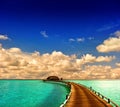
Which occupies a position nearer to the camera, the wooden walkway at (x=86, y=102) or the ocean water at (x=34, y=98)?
the wooden walkway at (x=86, y=102)

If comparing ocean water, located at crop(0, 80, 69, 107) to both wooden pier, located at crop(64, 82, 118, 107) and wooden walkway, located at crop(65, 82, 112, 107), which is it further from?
wooden walkway, located at crop(65, 82, 112, 107)

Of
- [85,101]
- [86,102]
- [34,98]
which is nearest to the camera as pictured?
[86,102]

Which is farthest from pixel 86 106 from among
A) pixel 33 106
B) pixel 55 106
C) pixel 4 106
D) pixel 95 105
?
pixel 4 106

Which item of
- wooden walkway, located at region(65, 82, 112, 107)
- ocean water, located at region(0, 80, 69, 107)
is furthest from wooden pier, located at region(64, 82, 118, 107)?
ocean water, located at region(0, 80, 69, 107)

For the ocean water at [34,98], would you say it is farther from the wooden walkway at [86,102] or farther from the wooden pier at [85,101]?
the wooden walkway at [86,102]

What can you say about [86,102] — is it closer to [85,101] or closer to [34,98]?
[85,101]

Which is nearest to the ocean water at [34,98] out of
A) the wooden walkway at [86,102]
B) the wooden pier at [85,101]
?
the wooden pier at [85,101]

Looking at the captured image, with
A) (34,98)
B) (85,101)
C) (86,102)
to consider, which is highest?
(34,98)

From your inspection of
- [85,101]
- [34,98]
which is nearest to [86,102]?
[85,101]

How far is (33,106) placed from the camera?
5344cm

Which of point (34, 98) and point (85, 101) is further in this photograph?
point (34, 98)

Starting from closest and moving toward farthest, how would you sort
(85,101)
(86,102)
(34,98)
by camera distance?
(86,102)
(85,101)
(34,98)

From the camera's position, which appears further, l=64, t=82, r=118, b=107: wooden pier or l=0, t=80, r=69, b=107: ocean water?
l=0, t=80, r=69, b=107: ocean water

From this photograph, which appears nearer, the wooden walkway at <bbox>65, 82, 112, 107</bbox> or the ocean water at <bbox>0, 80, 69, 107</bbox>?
the wooden walkway at <bbox>65, 82, 112, 107</bbox>
